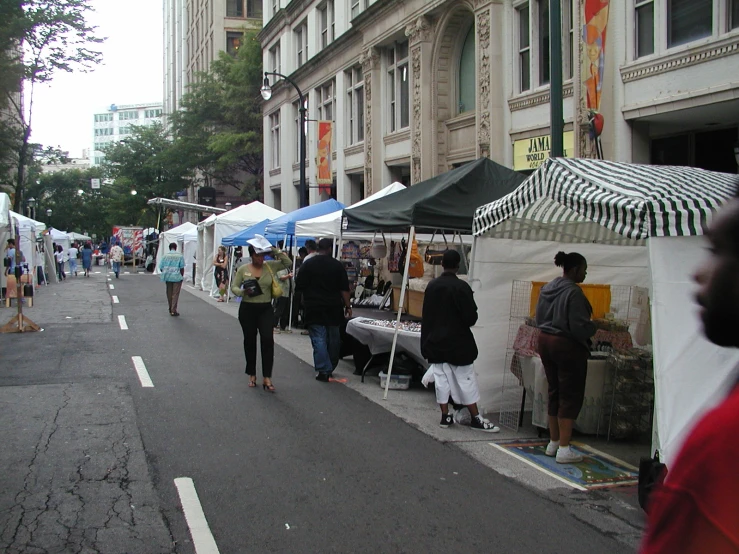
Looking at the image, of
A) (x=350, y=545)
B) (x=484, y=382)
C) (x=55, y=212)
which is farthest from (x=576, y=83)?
(x=55, y=212)

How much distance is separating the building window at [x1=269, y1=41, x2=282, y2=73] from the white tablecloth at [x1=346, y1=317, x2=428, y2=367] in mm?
31266

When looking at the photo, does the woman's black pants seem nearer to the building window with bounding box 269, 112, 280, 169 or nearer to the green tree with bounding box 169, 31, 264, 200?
the building window with bounding box 269, 112, 280, 169

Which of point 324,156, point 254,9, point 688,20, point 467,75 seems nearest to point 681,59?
point 688,20

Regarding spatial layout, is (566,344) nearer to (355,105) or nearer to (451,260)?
(451,260)

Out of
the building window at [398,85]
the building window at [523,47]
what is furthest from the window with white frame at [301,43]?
the building window at [523,47]

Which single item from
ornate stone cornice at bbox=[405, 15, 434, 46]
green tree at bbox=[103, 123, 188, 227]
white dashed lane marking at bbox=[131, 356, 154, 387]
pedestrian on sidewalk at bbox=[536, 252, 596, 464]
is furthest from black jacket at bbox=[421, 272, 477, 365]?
green tree at bbox=[103, 123, 188, 227]

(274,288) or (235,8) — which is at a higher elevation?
(235,8)

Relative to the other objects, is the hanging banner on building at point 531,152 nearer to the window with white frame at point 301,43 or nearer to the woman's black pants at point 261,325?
the woman's black pants at point 261,325

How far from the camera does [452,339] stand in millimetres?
8031

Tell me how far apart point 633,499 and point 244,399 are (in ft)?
16.7

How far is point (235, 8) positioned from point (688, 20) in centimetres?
5147

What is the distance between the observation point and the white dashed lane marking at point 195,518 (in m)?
4.82

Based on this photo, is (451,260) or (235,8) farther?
(235,8)

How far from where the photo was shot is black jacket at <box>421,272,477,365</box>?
8.02m
